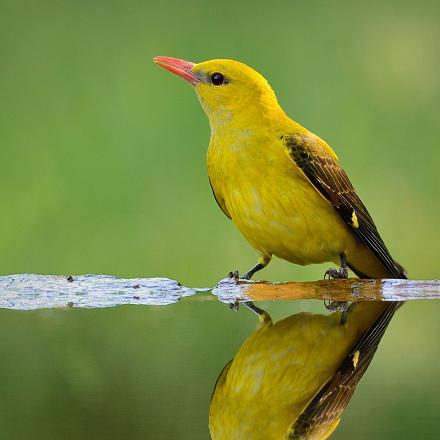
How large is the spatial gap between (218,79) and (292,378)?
2338 mm

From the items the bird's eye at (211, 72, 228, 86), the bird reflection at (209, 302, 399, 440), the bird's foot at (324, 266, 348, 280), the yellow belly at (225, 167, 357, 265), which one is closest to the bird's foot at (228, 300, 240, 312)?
the bird reflection at (209, 302, 399, 440)

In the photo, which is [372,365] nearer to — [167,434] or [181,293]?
[167,434]

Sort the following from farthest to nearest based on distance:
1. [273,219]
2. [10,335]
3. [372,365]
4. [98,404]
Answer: [273,219] < [10,335] < [372,365] < [98,404]

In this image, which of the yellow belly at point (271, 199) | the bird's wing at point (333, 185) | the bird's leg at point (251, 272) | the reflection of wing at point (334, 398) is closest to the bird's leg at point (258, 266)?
the bird's leg at point (251, 272)

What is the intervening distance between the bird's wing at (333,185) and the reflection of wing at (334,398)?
161cm

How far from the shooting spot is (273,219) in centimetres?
368

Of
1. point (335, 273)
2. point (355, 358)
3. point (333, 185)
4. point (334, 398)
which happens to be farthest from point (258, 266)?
point (334, 398)

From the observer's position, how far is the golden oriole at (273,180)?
370 cm

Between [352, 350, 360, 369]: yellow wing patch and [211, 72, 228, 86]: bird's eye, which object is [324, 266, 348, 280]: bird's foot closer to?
[211, 72, 228, 86]: bird's eye

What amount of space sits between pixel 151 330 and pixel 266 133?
1.46 meters

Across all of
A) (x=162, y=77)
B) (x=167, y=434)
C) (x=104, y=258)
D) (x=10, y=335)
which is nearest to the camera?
(x=167, y=434)

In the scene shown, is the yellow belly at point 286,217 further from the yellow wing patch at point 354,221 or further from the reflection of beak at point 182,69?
the reflection of beak at point 182,69

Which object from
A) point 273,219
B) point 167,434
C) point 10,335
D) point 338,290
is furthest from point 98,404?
point 273,219

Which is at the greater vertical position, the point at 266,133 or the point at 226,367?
the point at 266,133
